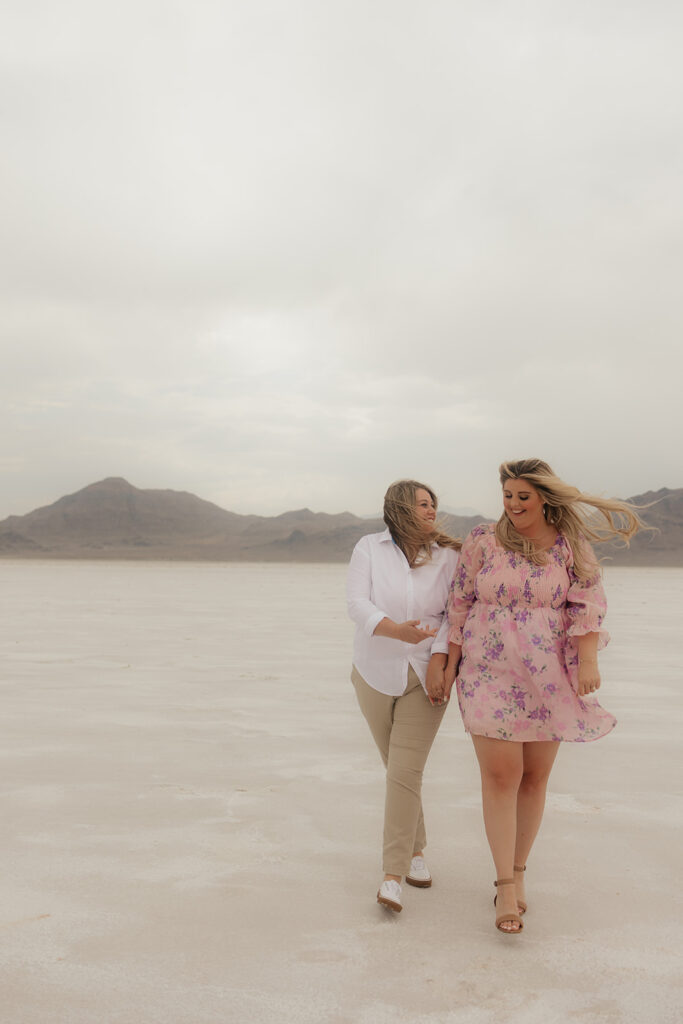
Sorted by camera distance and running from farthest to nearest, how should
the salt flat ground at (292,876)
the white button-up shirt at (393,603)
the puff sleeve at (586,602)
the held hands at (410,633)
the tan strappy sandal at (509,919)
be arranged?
the white button-up shirt at (393,603) < the held hands at (410,633) < the puff sleeve at (586,602) < the tan strappy sandal at (509,919) < the salt flat ground at (292,876)

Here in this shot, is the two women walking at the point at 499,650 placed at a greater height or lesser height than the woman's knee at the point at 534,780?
greater

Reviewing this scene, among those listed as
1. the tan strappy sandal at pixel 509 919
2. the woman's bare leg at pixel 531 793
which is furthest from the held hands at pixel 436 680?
the tan strappy sandal at pixel 509 919

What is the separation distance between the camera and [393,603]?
379 cm

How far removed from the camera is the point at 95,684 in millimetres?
8781

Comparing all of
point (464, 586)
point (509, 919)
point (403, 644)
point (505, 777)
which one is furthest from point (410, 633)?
point (509, 919)

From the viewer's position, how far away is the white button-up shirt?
3723mm

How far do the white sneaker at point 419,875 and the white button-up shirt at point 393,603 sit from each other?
30.7 inches

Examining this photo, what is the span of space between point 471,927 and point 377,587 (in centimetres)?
137

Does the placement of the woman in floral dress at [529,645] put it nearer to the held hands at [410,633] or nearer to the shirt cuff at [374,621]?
the held hands at [410,633]

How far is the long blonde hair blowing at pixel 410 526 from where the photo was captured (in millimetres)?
3822

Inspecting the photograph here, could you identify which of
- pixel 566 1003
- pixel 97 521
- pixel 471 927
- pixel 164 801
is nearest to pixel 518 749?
pixel 471 927

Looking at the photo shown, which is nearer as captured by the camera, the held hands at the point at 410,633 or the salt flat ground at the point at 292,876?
the salt flat ground at the point at 292,876

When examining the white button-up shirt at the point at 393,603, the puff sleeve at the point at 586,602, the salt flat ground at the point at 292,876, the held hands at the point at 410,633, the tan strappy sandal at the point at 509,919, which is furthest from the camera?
the white button-up shirt at the point at 393,603

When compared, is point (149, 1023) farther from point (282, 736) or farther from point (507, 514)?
point (282, 736)
